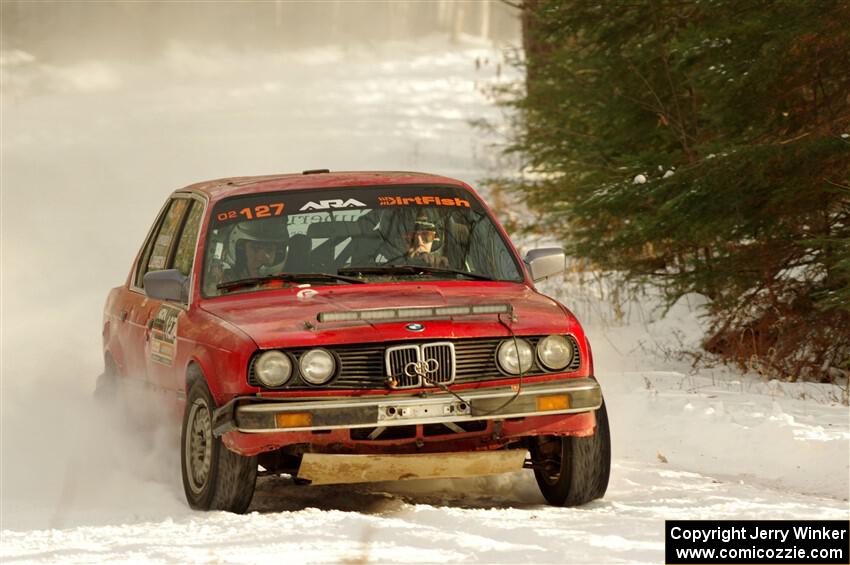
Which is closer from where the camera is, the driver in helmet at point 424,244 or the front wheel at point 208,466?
the front wheel at point 208,466

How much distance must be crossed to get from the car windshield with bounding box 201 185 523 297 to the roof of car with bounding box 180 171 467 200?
0.07m

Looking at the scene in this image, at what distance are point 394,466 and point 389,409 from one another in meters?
0.29

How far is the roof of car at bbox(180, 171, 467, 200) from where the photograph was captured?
8.57 metres

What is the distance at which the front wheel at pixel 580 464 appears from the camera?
7469 mm

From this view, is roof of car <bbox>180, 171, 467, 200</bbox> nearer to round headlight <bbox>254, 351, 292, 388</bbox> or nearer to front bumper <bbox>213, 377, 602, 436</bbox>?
round headlight <bbox>254, 351, 292, 388</bbox>

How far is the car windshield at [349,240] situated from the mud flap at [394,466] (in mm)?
1166

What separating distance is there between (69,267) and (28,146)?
1070 centimetres

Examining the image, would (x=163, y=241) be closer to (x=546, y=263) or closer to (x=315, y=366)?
(x=546, y=263)

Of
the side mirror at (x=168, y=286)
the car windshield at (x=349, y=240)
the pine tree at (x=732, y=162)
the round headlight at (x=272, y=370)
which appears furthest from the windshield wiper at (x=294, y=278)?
the pine tree at (x=732, y=162)

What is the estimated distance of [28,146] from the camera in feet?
103

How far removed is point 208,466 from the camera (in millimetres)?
7285

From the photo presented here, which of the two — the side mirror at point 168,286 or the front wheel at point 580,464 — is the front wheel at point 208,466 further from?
the front wheel at point 580,464

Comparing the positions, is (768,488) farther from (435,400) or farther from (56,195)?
(56,195)

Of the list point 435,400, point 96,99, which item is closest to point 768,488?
→ point 435,400
